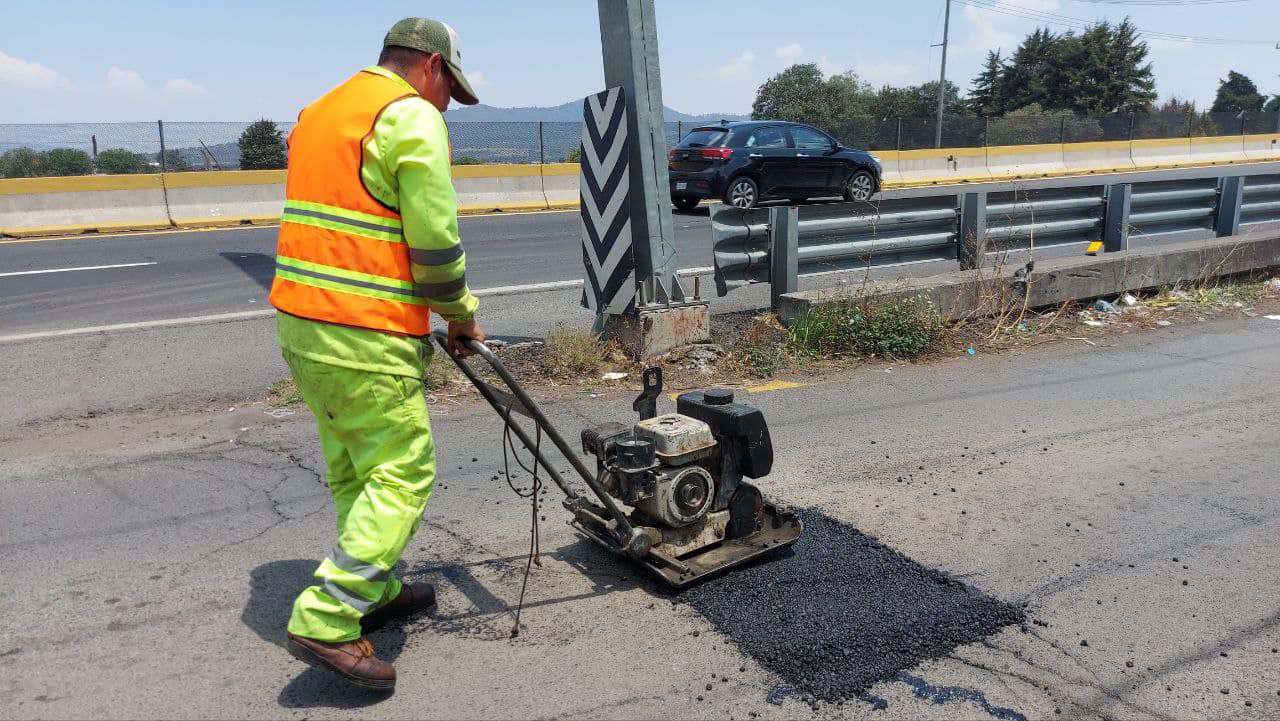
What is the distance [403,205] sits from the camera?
2768 mm

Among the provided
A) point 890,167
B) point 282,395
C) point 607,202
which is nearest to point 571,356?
point 607,202

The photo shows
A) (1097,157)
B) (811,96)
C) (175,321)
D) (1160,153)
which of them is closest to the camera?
(175,321)

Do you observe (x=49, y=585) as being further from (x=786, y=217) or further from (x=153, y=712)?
(x=786, y=217)

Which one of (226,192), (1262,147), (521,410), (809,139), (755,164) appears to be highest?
(809,139)

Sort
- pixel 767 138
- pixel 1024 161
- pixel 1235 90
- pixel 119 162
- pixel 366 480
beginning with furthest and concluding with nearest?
pixel 1235 90, pixel 1024 161, pixel 767 138, pixel 119 162, pixel 366 480

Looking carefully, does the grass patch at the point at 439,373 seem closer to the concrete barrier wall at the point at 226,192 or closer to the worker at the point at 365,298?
the worker at the point at 365,298

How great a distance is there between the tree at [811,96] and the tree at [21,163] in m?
44.7

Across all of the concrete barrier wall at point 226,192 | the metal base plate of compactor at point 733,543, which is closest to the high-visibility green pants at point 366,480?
the metal base plate of compactor at point 733,543

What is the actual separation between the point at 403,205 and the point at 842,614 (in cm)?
208

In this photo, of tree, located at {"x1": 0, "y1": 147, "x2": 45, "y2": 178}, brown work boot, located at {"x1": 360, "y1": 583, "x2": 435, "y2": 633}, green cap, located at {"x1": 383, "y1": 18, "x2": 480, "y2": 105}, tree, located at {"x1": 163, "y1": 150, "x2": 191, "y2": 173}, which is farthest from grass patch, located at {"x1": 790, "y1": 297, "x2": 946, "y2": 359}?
tree, located at {"x1": 0, "y1": 147, "x2": 45, "y2": 178}

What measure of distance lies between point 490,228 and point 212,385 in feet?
28.9

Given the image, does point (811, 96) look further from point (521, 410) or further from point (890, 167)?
point (521, 410)

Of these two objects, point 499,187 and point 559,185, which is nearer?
point 499,187

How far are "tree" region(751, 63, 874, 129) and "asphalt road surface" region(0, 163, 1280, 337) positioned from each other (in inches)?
1792
